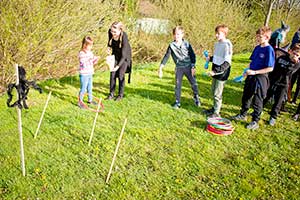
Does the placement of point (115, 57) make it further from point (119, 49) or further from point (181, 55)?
point (181, 55)

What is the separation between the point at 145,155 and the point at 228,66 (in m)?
2.17

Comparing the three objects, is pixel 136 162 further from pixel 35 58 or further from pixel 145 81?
pixel 35 58

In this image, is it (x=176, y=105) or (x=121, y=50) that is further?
(x=176, y=105)

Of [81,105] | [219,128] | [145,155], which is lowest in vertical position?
[145,155]

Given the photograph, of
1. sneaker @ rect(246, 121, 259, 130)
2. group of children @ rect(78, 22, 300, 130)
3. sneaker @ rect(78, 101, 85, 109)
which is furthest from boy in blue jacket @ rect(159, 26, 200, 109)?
sneaker @ rect(78, 101, 85, 109)

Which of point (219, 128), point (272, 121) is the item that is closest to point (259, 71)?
point (219, 128)

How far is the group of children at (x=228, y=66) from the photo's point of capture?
15.6ft

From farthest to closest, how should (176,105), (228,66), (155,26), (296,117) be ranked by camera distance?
(155,26)
(176,105)
(296,117)
(228,66)

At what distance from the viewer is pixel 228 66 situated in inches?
192

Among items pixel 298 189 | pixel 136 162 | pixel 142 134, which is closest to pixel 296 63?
pixel 298 189

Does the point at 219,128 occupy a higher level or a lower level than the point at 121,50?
lower

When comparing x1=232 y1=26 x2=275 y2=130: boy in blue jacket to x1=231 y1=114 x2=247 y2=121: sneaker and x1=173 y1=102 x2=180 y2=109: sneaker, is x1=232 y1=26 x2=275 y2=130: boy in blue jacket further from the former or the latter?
x1=173 y1=102 x2=180 y2=109: sneaker

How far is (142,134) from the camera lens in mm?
4852

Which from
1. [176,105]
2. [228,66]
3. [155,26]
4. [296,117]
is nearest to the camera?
[228,66]
